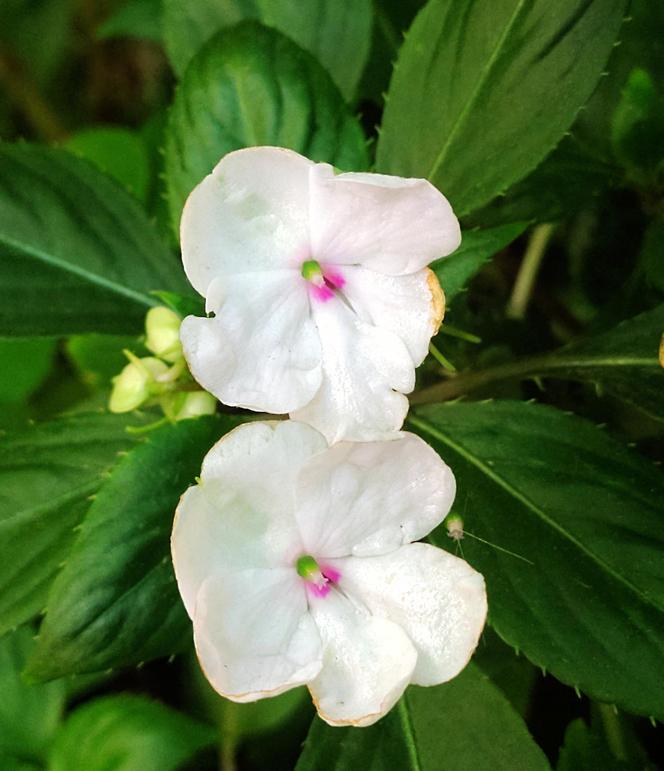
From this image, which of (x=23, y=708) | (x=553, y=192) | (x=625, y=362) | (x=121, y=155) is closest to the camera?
(x=625, y=362)

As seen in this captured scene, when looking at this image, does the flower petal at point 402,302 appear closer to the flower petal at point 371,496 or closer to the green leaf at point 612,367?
the flower petal at point 371,496

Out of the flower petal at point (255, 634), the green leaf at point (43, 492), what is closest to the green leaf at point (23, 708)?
the green leaf at point (43, 492)

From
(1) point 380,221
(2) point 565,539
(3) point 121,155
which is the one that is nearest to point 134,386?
(1) point 380,221

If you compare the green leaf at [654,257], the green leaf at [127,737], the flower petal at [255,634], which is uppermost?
the green leaf at [654,257]

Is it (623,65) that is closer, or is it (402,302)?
(402,302)

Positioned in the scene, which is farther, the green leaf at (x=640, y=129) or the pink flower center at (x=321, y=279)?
the green leaf at (x=640, y=129)

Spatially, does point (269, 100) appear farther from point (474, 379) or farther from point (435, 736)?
point (435, 736)

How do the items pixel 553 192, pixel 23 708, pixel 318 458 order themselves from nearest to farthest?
pixel 318 458 → pixel 553 192 → pixel 23 708
